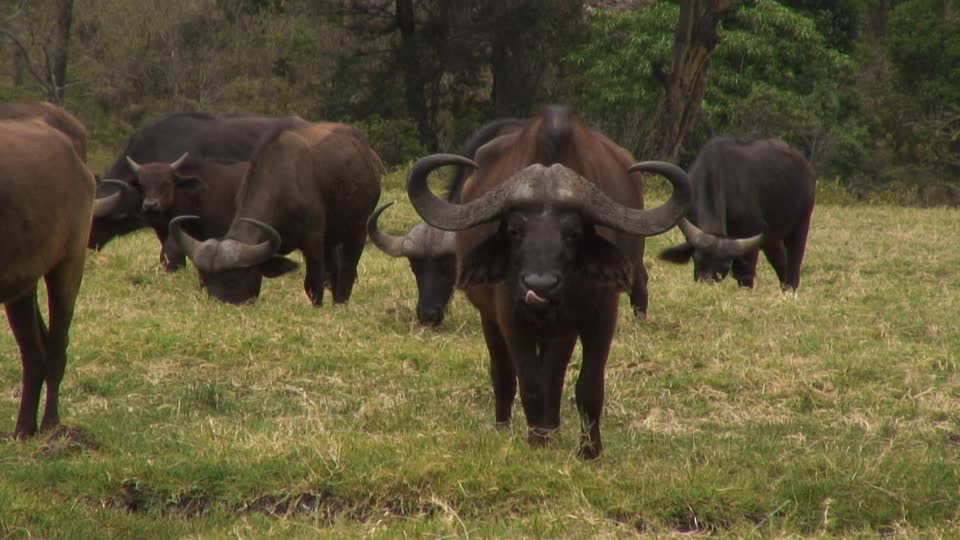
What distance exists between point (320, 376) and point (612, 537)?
3.95 metres

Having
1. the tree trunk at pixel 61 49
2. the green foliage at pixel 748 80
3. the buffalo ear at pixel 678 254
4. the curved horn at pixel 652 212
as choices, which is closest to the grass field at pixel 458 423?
the buffalo ear at pixel 678 254

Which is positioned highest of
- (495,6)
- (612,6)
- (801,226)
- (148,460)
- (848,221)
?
(148,460)

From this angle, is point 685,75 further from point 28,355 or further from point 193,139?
point 28,355

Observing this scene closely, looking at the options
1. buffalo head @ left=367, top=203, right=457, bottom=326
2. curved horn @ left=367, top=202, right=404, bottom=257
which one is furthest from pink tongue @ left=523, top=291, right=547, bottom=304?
A: curved horn @ left=367, top=202, right=404, bottom=257

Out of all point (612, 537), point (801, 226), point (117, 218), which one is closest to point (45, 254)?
point (612, 537)

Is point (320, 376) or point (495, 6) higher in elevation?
point (320, 376)

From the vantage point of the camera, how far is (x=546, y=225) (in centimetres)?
637

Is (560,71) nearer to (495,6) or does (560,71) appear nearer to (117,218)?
(495,6)

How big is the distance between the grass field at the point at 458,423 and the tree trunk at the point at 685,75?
10856mm

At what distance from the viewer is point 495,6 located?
32.2 meters

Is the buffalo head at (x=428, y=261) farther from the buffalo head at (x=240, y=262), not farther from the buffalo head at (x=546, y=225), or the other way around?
the buffalo head at (x=546, y=225)

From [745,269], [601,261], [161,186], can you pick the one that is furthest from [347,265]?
[601,261]

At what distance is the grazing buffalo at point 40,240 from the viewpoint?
22.4 feet

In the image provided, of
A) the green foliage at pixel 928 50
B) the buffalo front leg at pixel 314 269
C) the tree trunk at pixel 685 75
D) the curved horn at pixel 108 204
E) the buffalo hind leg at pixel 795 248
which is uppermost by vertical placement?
the buffalo front leg at pixel 314 269
